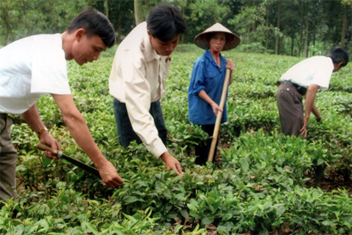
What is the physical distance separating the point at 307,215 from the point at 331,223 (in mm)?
141

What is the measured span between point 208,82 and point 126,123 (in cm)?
143

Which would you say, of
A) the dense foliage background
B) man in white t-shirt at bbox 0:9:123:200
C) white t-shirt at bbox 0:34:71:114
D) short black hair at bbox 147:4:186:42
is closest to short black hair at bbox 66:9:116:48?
man in white t-shirt at bbox 0:9:123:200

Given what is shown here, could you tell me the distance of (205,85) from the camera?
3.72 meters

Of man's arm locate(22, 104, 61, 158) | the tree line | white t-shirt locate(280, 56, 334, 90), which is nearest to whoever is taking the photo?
man's arm locate(22, 104, 61, 158)

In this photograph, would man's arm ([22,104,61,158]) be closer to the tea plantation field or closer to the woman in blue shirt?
the tea plantation field

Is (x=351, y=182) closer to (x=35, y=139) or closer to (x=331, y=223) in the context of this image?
(x=331, y=223)

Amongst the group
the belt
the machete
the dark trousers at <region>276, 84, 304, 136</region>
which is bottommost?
the dark trousers at <region>276, 84, 304, 136</region>

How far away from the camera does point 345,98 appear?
21.0 ft

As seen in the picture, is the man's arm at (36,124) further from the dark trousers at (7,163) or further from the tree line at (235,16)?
the tree line at (235,16)

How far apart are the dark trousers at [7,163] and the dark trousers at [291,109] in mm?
2932

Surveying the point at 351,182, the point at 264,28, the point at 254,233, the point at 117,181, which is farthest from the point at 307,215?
the point at 264,28

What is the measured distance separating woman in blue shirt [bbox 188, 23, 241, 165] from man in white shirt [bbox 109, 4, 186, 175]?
3.78 ft

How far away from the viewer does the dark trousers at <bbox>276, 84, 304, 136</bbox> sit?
3747 mm

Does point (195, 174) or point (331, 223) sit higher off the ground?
point (195, 174)
